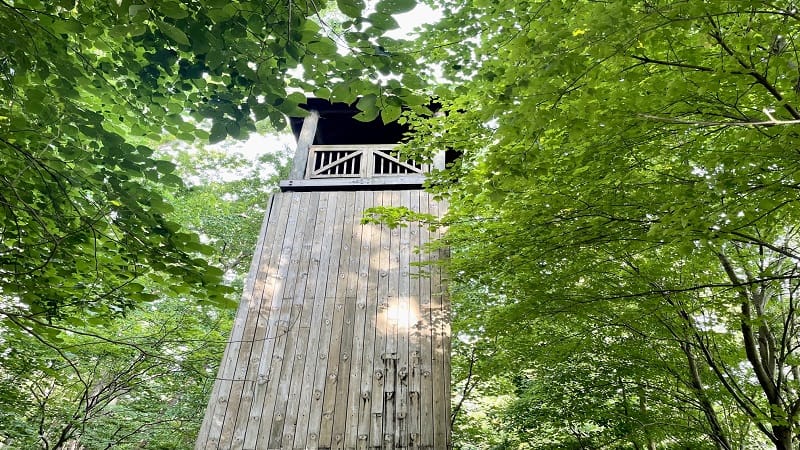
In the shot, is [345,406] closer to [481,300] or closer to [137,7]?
[137,7]

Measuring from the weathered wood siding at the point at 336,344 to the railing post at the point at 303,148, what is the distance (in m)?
0.57

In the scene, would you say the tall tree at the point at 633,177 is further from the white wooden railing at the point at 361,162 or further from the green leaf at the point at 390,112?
the white wooden railing at the point at 361,162

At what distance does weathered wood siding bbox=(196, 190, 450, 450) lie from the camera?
11.4ft

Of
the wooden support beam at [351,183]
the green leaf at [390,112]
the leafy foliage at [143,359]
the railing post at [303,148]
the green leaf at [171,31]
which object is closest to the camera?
the green leaf at [171,31]

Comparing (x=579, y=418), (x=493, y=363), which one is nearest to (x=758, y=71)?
(x=493, y=363)

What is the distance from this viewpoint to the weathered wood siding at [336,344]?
3475mm

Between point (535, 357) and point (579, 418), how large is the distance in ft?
4.69

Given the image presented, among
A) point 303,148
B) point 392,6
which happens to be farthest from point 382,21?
point 303,148

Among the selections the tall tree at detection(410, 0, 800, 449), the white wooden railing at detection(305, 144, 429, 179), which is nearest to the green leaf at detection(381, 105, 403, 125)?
the tall tree at detection(410, 0, 800, 449)

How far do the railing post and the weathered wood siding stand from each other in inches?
22.2

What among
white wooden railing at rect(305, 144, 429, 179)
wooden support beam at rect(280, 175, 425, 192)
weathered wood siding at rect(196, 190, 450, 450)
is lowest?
weathered wood siding at rect(196, 190, 450, 450)

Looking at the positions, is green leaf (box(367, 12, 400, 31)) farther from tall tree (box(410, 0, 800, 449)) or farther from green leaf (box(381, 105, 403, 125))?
tall tree (box(410, 0, 800, 449))

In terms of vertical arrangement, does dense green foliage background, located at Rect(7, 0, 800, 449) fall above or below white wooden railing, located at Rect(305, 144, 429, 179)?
below

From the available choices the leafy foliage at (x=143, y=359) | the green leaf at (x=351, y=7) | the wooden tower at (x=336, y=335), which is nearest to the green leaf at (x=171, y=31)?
the green leaf at (x=351, y=7)
